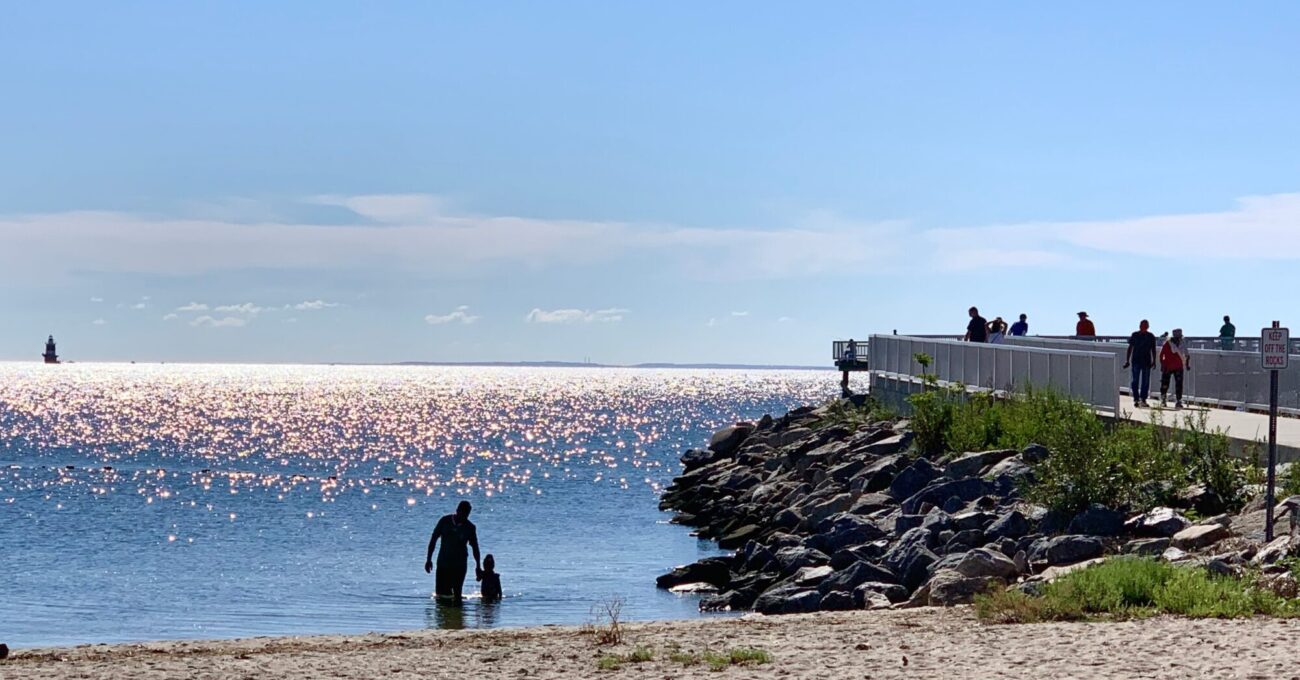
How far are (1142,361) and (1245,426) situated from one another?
569cm

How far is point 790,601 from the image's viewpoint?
64.8 feet

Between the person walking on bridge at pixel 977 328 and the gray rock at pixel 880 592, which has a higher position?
the person walking on bridge at pixel 977 328

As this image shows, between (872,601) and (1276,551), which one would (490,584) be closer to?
(872,601)

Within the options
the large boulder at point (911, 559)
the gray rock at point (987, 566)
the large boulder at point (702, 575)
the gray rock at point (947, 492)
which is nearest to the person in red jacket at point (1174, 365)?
the gray rock at point (947, 492)

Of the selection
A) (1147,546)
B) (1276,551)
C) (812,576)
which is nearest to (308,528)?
(812,576)

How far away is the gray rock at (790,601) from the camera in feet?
64.1

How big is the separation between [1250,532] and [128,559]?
24.1 m

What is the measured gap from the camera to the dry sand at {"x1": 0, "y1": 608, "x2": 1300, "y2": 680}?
38.1 ft

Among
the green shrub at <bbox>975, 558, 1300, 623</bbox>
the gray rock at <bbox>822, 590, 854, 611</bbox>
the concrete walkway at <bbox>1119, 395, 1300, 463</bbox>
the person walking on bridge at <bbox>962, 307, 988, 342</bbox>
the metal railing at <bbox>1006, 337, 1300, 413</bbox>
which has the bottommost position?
the gray rock at <bbox>822, 590, 854, 611</bbox>

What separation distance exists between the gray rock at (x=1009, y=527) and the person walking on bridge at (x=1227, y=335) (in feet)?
78.6

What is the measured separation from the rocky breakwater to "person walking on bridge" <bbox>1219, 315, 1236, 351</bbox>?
34.8 feet

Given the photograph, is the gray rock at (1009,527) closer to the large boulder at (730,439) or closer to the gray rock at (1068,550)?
the gray rock at (1068,550)

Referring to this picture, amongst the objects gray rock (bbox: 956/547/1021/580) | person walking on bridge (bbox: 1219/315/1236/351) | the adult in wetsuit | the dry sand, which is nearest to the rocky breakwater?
gray rock (bbox: 956/547/1021/580)

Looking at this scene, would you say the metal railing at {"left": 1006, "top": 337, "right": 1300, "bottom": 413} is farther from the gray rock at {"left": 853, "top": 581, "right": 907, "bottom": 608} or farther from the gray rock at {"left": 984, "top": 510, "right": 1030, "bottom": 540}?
the gray rock at {"left": 853, "top": 581, "right": 907, "bottom": 608}
